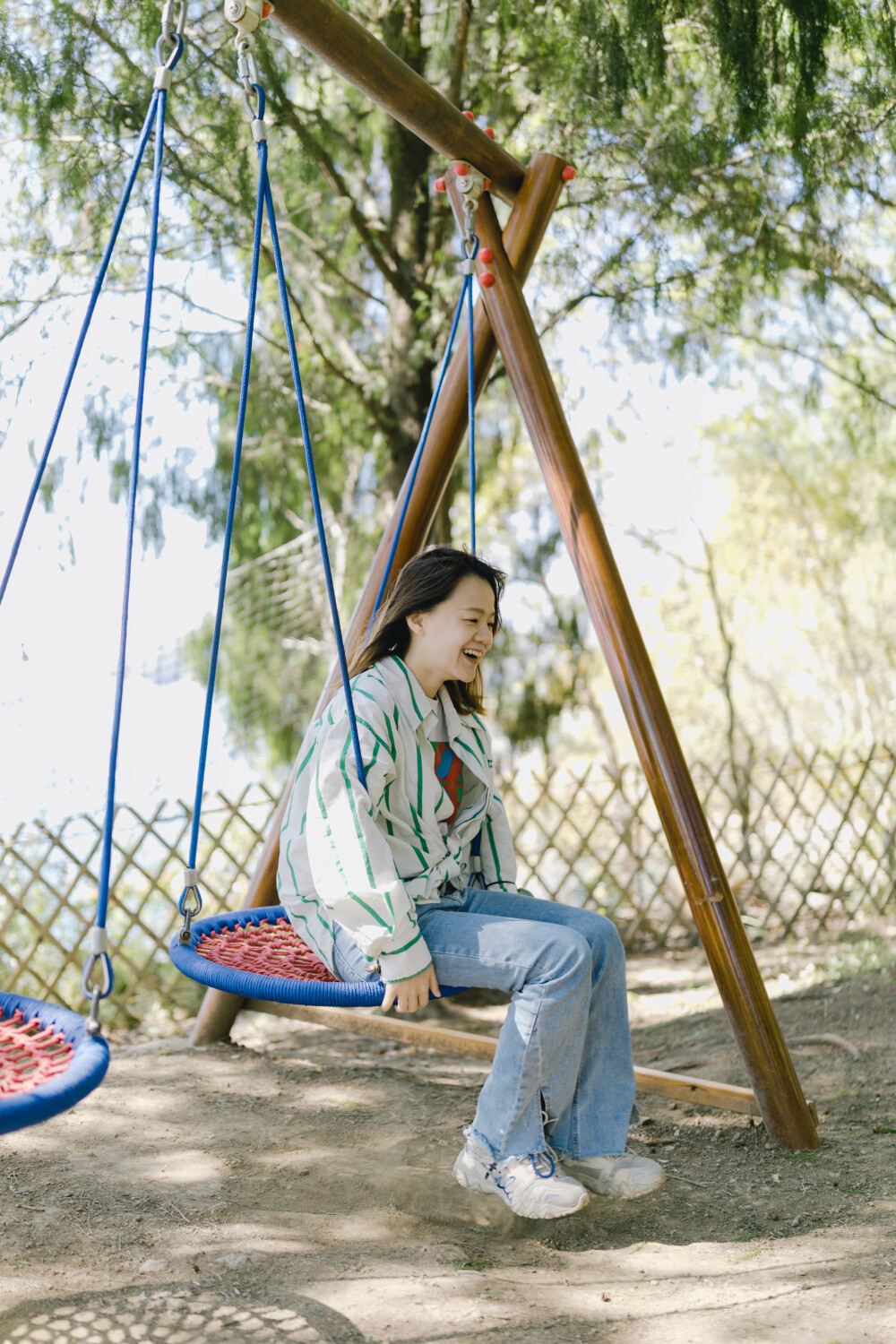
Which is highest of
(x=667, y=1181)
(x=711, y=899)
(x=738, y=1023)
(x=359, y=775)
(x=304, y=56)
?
(x=304, y=56)

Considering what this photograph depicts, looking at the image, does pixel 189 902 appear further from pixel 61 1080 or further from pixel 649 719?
pixel 649 719

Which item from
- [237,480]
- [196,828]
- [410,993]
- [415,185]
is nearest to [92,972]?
[410,993]

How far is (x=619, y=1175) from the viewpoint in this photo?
1.48 metres

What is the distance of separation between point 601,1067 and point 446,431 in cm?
134

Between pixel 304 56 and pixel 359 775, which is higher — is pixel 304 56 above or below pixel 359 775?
above

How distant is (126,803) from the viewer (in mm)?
3246

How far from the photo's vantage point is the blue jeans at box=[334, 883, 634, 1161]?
142 cm

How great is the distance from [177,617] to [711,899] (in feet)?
9.08

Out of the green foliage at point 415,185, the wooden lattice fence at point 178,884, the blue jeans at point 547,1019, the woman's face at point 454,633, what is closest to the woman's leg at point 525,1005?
the blue jeans at point 547,1019

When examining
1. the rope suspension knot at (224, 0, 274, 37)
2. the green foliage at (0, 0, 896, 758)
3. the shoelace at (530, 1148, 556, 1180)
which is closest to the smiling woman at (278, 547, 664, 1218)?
the shoelace at (530, 1148, 556, 1180)

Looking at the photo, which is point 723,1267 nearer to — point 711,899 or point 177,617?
point 711,899

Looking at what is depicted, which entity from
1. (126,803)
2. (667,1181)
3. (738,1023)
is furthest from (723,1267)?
(126,803)

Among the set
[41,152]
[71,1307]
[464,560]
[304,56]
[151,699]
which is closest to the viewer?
[71,1307]

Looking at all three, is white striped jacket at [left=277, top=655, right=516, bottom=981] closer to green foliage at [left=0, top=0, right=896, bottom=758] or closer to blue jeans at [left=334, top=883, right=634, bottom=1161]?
blue jeans at [left=334, top=883, right=634, bottom=1161]
